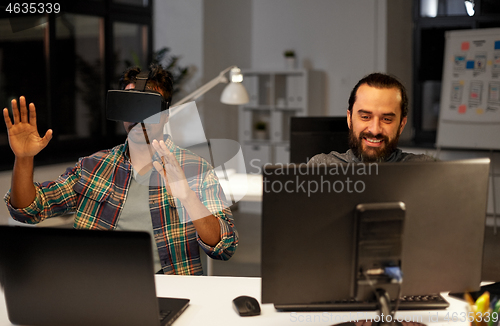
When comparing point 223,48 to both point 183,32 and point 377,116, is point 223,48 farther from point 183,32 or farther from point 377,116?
point 377,116

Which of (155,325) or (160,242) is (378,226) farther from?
(160,242)

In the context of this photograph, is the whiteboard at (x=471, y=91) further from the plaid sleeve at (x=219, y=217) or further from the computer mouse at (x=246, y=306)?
the computer mouse at (x=246, y=306)

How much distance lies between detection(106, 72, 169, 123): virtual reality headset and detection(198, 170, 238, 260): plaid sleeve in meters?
0.50

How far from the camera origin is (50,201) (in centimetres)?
169

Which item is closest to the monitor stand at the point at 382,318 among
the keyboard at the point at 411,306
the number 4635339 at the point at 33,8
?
the keyboard at the point at 411,306

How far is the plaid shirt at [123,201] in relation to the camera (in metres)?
1.65

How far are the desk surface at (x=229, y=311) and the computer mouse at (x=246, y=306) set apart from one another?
1cm

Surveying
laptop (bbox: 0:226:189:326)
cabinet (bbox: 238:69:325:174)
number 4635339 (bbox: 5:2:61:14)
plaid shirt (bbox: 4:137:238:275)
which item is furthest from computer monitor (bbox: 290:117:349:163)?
cabinet (bbox: 238:69:325:174)

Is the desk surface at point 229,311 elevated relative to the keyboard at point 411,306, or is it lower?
lower

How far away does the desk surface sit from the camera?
119 centimetres

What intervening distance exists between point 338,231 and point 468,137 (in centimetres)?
403

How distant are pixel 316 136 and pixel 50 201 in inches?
50.2

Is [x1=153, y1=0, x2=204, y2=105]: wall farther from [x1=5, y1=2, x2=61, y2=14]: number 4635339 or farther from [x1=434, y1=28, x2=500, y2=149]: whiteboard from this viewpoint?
[x1=434, y1=28, x2=500, y2=149]: whiteboard

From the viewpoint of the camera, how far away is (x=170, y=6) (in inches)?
199
